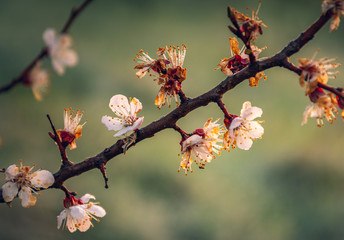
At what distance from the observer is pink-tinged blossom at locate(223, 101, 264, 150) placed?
2.69 feet

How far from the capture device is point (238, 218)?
2359 millimetres

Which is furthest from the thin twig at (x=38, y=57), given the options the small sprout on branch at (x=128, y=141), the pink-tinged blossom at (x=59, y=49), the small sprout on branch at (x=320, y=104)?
the small sprout on branch at (x=320, y=104)

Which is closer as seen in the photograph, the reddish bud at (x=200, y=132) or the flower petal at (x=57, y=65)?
the flower petal at (x=57, y=65)

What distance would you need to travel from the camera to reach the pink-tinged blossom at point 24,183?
768 millimetres

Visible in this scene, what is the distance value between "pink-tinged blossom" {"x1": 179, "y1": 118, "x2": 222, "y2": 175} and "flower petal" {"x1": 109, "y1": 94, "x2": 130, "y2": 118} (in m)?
0.20

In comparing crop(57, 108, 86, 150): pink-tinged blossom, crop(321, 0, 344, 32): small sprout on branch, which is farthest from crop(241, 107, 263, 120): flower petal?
crop(57, 108, 86, 150): pink-tinged blossom

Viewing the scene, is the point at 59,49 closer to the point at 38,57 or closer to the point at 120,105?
the point at 38,57

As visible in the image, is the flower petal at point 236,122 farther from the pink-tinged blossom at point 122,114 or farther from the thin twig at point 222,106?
the pink-tinged blossom at point 122,114

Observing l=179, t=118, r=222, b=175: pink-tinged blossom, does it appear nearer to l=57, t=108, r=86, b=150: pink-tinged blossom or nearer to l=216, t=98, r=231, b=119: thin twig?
l=216, t=98, r=231, b=119: thin twig

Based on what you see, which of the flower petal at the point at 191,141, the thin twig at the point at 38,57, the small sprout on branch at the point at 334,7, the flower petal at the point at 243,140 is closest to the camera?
the thin twig at the point at 38,57

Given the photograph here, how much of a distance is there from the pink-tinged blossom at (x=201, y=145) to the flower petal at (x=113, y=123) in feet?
0.59

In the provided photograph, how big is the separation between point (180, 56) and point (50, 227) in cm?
168

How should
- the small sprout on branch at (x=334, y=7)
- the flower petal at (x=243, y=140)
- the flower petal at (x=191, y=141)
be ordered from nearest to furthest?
the small sprout on branch at (x=334, y=7) < the flower petal at (x=191, y=141) < the flower petal at (x=243, y=140)

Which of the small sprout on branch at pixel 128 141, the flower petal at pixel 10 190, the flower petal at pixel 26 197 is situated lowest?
the small sprout on branch at pixel 128 141
